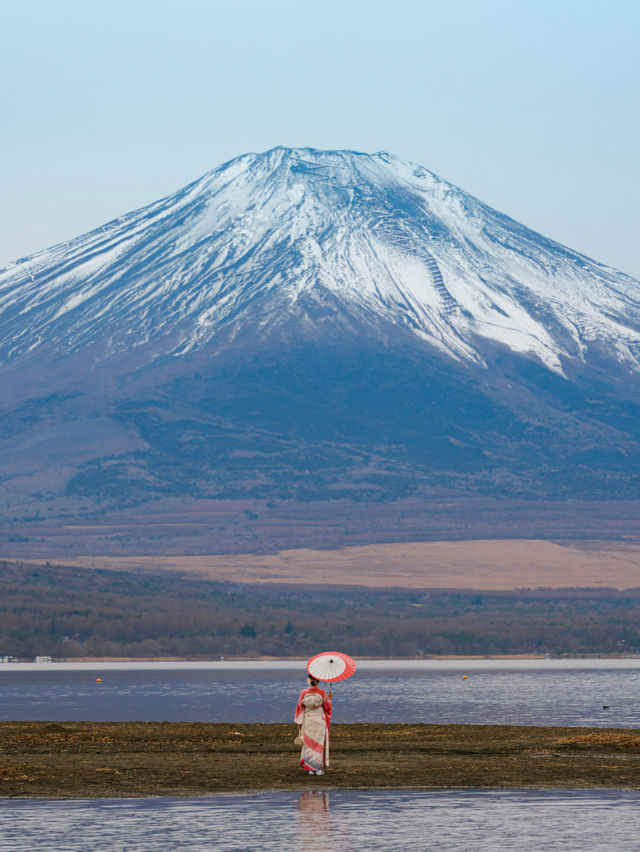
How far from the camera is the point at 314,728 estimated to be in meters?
Result: 32.9

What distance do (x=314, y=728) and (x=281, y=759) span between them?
16.3 ft

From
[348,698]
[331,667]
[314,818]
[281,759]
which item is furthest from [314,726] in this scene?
[348,698]

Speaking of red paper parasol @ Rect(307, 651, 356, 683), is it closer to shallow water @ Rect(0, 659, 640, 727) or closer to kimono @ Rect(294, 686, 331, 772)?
kimono @ Rect(294, 686, 331, 772)

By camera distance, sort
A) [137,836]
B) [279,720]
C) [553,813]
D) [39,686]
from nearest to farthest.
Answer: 1. [137,836]
2. [553,813]
3. [279,720]
4. [39,686]

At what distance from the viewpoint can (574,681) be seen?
117 meters

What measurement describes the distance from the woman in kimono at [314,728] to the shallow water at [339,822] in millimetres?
2000

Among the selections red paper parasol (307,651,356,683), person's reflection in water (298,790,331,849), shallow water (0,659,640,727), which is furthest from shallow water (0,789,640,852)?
shallow water (0,659,640,727)

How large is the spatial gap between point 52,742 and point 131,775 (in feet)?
29.3

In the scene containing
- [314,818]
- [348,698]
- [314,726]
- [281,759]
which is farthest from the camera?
[348,698]

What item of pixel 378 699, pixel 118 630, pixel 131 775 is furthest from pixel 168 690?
pixel 118 630

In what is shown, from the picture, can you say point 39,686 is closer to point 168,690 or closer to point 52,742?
point 168,690

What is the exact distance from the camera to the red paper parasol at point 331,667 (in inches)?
1416

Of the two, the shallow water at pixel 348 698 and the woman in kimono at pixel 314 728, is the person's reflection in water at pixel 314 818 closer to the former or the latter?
the woman in kimono at pixel 314 728

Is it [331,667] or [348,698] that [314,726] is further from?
[348,698]
